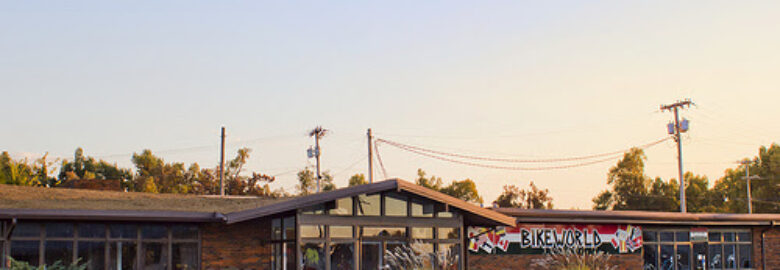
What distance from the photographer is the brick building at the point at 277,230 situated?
1630cm

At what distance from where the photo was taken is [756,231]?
2459 centimetres

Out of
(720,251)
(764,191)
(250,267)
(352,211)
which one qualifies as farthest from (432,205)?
(764,191)

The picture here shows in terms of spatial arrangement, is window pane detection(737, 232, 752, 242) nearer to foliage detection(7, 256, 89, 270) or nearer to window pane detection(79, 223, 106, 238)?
window pane detection(79, 223, 106, 238)

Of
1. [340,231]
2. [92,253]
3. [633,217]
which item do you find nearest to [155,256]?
[92,253]

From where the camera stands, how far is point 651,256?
23.0 metres

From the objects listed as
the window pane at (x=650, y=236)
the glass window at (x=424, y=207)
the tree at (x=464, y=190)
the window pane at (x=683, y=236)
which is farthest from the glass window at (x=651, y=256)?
the tree at (x=464, y=190)

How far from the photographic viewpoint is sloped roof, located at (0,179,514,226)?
15922 mm

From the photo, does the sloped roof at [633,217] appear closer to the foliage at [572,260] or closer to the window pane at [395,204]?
the foliage at [572,260]

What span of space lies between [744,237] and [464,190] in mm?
33034

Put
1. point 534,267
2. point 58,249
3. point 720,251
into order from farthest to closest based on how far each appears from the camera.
→ point 720,251 → point 534,267 → point 58,249

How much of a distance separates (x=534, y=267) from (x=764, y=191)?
43.1 metres

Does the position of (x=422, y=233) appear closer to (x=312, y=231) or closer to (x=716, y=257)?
(x=312, y=231)

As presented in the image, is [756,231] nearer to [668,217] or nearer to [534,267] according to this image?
[668,217]

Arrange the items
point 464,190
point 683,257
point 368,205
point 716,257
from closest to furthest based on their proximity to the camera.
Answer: point 368,205 < point 683,257 < point 716,257 < point 464,190
